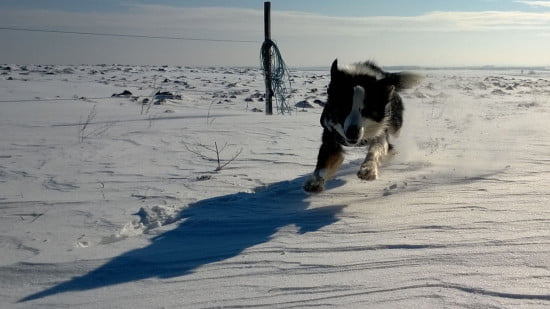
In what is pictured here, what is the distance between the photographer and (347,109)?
164 inches

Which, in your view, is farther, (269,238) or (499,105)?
(499,105)

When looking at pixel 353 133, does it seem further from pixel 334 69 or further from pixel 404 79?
pixel 404 79

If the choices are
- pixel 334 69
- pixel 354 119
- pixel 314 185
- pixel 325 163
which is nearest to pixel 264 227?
pixel 314 185

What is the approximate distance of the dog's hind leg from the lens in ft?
13.2

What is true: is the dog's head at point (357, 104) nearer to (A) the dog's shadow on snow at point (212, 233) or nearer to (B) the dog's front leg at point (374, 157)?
(B) the dog's front leg at point (374, 157)

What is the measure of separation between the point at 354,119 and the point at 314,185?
2.22ft

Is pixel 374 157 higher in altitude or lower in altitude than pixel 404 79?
lower

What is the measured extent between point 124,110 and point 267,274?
27.5 feet

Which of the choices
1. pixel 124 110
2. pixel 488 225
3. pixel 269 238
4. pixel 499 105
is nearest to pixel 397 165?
pixel 488 225

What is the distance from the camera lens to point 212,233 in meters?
2.84

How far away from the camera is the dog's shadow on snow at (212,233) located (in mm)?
2211

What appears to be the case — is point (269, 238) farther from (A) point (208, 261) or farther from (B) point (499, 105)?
(B) point (499, 105)

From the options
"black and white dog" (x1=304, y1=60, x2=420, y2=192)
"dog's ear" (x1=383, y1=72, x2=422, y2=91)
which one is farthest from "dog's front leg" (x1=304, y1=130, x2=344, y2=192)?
"dog's ear" (x1=383, y1=72, x2=422, y2=91)

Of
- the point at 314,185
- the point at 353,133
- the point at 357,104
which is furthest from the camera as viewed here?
the point at 357,104
